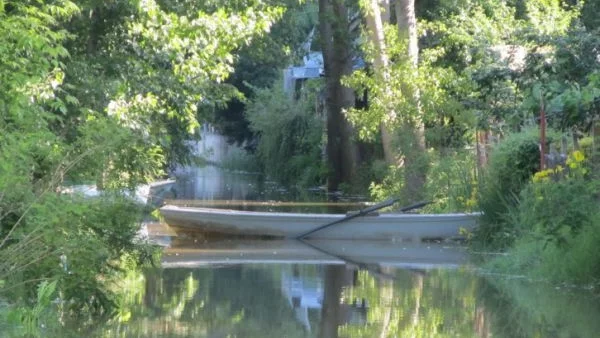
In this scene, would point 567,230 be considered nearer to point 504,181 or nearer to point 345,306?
point 345,306

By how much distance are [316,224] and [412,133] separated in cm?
565

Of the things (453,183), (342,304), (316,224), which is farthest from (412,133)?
(342,304)

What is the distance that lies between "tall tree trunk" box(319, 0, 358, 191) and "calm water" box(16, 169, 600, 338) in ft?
67.3

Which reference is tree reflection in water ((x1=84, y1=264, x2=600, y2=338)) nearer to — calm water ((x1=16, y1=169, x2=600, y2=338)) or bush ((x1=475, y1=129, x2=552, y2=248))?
calm water ((x1=16, y1=169, x2=600, y2=338))

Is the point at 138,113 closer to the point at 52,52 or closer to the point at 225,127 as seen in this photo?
the point at 52,52

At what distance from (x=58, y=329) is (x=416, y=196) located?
16967 millimetres

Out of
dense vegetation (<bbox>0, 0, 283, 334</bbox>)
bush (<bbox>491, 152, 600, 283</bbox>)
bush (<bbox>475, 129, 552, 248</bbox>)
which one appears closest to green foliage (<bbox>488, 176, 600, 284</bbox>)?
bush (<bbox>491, 152, 600, 283</bbox>)

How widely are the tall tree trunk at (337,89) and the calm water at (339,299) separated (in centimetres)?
2052

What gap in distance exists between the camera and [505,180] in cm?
2058

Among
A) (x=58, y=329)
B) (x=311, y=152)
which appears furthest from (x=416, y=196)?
(x=311, y=152)

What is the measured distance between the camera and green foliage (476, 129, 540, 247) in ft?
66.1

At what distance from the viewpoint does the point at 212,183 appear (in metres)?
54.2

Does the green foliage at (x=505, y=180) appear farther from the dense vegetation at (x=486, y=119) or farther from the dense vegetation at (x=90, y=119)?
the dense vegetation at (x=90, y=119)

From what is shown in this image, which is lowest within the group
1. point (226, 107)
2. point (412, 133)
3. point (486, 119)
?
point (486, 119)
